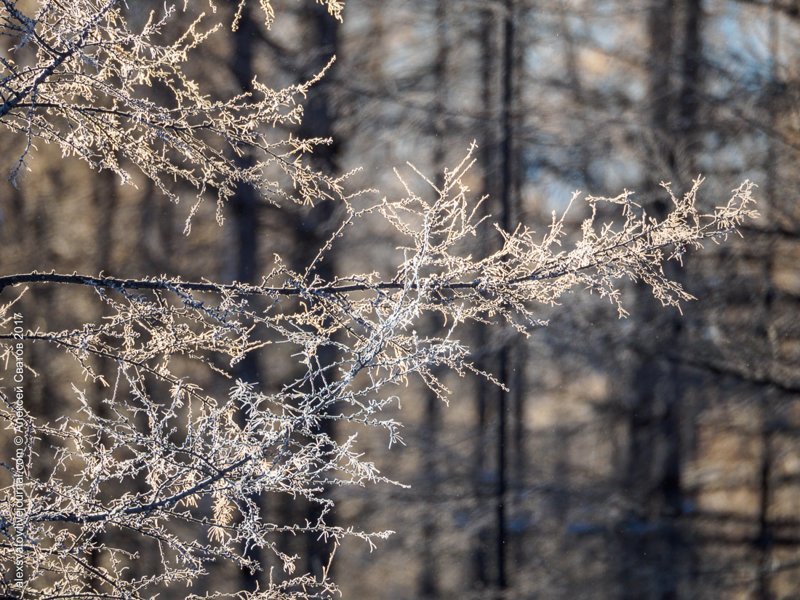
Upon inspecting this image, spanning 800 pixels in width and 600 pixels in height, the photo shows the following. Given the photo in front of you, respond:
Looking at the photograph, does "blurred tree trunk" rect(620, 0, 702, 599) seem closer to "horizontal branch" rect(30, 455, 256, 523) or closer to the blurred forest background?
the blurred forest background

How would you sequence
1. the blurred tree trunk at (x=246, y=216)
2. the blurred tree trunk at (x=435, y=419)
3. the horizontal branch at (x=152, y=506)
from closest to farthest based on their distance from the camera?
the horizontal branch at (x=152, y=506), the blurred tree trunk at (x=246, y=216), the blurred tree trunk at (x=435, y=419)

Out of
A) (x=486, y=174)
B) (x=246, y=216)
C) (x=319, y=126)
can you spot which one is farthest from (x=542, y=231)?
(x=246, y=216)

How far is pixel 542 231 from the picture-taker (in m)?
5.04

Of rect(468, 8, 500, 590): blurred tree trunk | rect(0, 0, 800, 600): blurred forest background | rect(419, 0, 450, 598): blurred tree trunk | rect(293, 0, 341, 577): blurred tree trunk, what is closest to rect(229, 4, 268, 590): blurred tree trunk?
rect(0, 0, 800, 600): blurred forest background

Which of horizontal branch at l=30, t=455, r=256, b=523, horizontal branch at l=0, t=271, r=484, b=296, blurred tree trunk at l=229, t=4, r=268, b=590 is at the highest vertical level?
blurred tree trunk at l=229, t=4, r=268, b=590

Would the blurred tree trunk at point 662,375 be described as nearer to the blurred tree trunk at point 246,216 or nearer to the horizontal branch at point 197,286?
the blurred tree trunk at point 246,216

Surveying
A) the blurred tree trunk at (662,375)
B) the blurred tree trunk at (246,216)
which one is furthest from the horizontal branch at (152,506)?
the blurred tree trunk at (662,375)

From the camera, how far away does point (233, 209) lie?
4793mm

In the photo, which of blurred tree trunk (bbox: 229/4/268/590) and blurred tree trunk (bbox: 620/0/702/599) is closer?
blurred tree trunk (bbox: 229/4/268/590)

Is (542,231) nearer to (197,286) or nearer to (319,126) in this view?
(319,126)

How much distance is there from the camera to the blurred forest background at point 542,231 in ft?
15.8

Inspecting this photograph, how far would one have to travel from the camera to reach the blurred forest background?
4.83 meters

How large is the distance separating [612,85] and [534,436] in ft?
6.57

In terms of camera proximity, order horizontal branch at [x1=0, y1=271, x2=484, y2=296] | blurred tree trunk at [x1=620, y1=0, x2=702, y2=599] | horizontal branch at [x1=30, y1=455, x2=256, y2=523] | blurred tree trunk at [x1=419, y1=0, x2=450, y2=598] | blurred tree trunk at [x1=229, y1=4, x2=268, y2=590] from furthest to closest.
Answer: blurred tree trunk at [x1=620, y1=0, x2=702, y2=599] < blurred tree trunk at [x1=419, y1=0, x2=450, y2=598] < blurred tree trunk at [x1=229, y1=4, x2=268, y2=590] < horizontal branch at [x1=0, y1=271, x2=484, y2=296] < horizontal branch at [x1=30, y1=455, x2=256, y2=523]
